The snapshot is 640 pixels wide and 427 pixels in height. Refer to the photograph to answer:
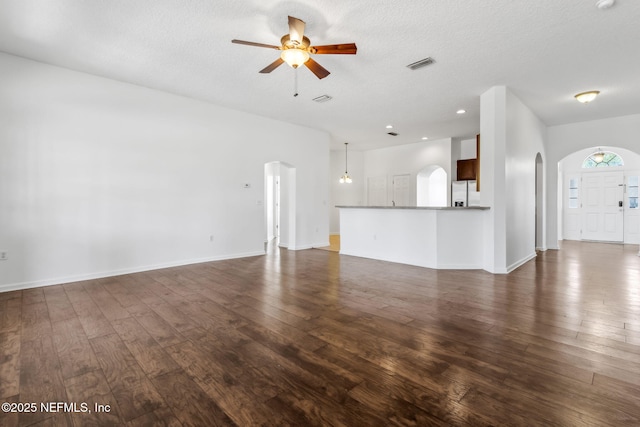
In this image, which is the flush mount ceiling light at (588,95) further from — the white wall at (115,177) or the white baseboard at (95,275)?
the white baseboard at (95,275)

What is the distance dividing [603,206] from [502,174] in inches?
265

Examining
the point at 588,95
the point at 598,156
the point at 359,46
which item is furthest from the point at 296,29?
the point at 598,156

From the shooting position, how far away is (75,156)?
14.5 ft

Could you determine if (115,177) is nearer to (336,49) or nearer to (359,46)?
(336,49)

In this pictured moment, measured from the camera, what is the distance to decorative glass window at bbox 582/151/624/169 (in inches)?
341

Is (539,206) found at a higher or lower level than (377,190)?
lower

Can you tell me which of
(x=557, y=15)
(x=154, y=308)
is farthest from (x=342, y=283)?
(x=557, y=15)

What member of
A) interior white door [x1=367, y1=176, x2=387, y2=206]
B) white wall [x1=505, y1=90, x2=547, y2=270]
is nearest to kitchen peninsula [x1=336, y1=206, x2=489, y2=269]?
white wall [x1=505, y1=90, x2=547, y2=270]

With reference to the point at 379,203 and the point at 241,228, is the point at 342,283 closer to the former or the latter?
the point at 241,228

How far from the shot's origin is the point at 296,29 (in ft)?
9.48

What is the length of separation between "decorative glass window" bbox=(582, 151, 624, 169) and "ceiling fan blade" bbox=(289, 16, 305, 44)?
1023cm

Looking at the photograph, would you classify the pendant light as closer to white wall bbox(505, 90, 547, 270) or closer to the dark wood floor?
white wall bbox(505, 90, 547, 270)

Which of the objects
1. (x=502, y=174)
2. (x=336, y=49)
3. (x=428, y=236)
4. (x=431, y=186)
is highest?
(x=336, y=49)

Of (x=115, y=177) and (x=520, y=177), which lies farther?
(x=520, y=177)
